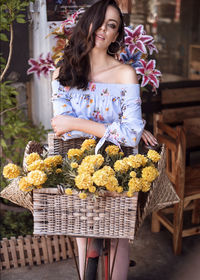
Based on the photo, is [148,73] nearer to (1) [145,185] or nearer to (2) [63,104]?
(2) [63,104]

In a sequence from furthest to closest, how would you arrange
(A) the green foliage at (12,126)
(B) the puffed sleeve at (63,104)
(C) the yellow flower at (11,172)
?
(A) the green foliage at (12,126) < (B) the puffed sleeve at (63,104) < (C) the yellow flower at (11,172)

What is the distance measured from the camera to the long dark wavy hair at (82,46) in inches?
68.2

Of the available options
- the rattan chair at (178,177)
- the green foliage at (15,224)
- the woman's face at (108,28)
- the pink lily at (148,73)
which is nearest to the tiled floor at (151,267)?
the rattan chair at (178,177)

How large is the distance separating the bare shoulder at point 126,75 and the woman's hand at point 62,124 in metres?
0.34

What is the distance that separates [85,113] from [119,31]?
46cm

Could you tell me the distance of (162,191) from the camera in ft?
4.72

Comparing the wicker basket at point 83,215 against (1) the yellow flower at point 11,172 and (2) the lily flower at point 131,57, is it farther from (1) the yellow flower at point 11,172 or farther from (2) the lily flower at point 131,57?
(2) the lily flower at point 131,57

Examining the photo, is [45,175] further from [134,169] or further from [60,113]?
[60,113]

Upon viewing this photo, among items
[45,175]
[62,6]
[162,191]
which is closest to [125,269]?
[162,191]

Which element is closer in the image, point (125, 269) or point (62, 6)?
point (125, 269)

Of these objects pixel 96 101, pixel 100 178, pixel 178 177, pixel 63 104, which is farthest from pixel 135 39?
pixel 100 178

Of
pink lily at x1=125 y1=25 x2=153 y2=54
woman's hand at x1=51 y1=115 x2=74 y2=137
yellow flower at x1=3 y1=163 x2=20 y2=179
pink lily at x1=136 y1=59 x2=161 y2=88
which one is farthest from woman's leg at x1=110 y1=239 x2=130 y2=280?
pink lily at x1=125 y1=25 x2=153 y2=54

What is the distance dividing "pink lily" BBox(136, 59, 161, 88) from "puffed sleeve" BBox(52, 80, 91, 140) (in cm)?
52

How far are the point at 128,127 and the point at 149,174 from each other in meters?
0.46
